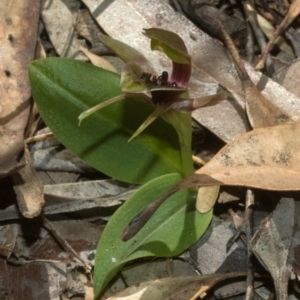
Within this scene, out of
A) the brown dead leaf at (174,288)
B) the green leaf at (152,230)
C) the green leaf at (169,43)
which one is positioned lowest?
the brown dead leaf at (174,288)

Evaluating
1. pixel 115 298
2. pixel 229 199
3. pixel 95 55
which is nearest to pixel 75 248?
pixel 115 298

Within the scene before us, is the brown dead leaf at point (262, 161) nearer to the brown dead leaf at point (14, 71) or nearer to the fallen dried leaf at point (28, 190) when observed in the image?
the fallen dried leaf at point (28, 190)

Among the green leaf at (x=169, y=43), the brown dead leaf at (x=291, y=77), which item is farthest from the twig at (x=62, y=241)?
the brown dead leaf at (x=291, y=77)

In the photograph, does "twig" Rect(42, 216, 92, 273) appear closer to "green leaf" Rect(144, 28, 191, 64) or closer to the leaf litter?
the leaf litter

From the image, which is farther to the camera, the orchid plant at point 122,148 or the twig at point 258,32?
the twig at point 258,32

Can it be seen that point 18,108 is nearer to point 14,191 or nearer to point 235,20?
point 14,191

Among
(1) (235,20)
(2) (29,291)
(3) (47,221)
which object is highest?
(1) (235,20)

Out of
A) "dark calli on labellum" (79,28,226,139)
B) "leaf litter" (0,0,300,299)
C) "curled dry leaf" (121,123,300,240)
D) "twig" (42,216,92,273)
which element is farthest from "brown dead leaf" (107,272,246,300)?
"dark calli on labellum" (79,28,226,139)
